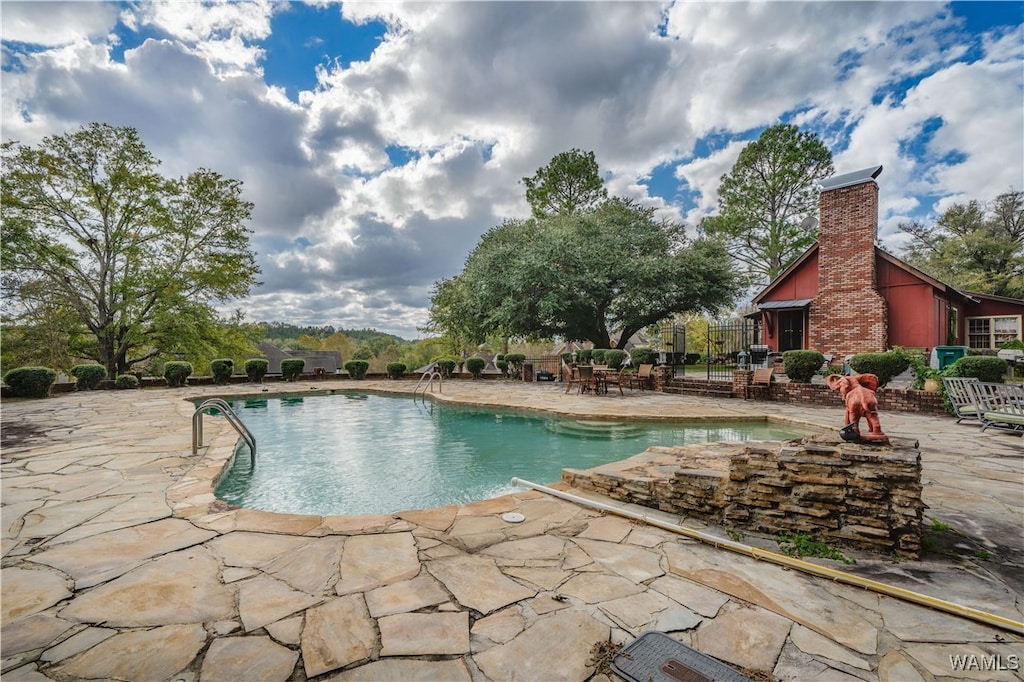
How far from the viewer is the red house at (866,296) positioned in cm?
1152

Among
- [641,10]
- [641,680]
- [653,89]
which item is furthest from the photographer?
[653,89]

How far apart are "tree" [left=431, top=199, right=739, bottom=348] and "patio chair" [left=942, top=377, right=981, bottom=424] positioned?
27.5ft

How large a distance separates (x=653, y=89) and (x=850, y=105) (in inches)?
313

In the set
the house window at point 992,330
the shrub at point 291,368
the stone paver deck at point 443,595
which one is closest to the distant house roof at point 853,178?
the house window at point 992,330

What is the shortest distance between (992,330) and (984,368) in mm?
11112

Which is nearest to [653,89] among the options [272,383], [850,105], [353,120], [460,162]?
[460,162]

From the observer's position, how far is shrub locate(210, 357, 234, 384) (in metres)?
14.5

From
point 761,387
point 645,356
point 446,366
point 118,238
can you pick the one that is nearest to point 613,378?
point 645,356

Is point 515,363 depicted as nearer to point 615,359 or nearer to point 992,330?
point 615,359

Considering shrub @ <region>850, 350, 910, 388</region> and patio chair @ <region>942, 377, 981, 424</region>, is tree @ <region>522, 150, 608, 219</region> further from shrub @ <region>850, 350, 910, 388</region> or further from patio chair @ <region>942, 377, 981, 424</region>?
patio chair @ <region>942, 377, 981, 424</region>

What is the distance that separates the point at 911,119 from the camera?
1240cm

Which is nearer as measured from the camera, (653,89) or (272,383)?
(653,89)

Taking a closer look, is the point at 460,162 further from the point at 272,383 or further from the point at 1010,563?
the point at 1010,563

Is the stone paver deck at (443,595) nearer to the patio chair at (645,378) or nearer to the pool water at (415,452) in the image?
the pool water at (415,452)
